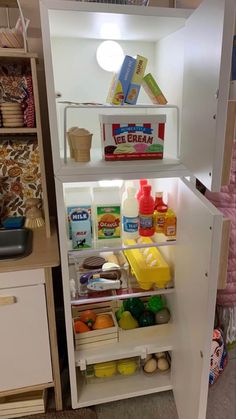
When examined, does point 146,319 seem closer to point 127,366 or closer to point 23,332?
point 127,366

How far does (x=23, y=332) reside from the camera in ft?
4.08

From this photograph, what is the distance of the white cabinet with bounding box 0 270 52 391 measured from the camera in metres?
1.18

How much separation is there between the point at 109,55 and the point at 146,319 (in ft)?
3.85

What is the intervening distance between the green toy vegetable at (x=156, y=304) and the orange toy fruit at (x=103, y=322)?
8.2 inches

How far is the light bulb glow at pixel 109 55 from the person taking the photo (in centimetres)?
128

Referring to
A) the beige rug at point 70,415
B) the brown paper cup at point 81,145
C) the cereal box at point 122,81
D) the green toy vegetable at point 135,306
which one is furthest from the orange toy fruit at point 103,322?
the cereal box at point 122,81

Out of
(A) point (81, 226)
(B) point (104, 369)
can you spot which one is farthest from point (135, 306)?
(A) point (81, 226)

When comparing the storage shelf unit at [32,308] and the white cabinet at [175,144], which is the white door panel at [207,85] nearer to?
the white cabinet at [175,144]

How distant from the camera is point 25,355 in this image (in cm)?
128

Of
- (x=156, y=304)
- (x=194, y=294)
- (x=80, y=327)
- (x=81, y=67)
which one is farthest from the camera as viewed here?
(x=156, y=304)

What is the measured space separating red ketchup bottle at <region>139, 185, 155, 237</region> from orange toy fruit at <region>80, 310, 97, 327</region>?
50cm

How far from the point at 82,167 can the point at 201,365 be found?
77cm

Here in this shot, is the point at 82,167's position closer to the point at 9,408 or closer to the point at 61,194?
the point at 61,194

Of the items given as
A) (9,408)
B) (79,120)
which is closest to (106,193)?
(79,120)
